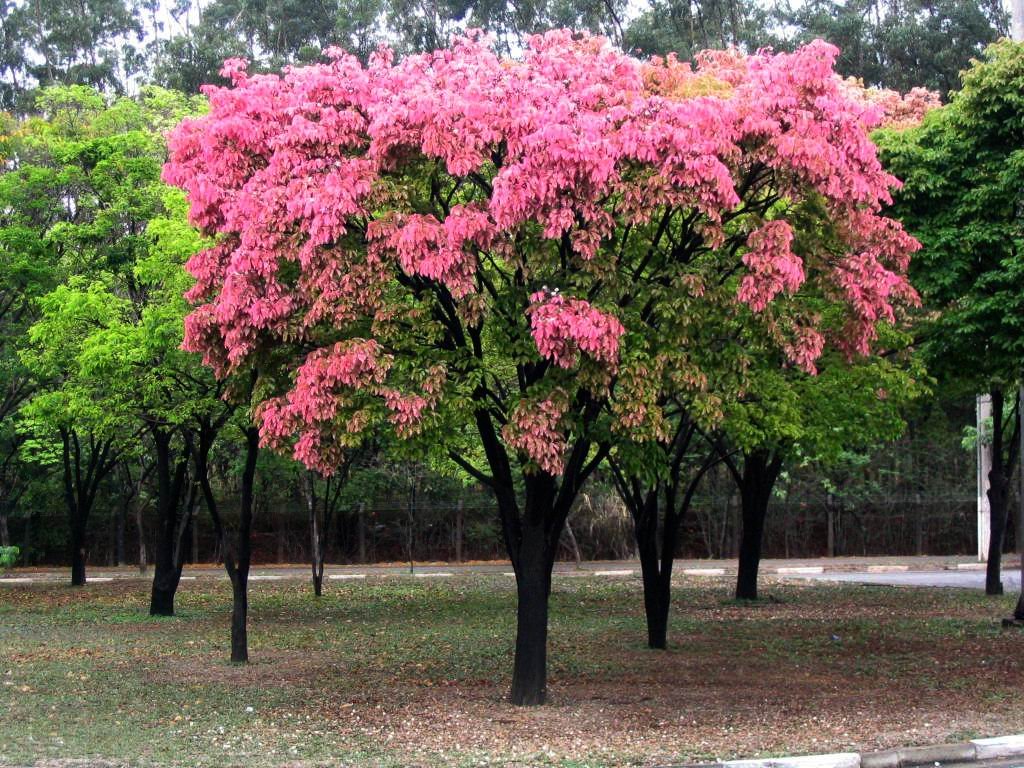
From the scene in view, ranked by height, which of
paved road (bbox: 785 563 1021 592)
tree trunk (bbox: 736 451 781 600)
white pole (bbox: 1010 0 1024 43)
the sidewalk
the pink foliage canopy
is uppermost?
white pole (bbox: 1010 0 1024 43)

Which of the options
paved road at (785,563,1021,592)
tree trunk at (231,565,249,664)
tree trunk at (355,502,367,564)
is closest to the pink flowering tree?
tree trunk at (231,565,249,664)

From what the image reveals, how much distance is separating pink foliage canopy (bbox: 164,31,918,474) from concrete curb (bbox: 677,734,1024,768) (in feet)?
10.2

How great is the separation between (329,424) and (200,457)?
752 cm

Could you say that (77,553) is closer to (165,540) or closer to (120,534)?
(120,534)

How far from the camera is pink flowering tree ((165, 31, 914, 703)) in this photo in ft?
33.0

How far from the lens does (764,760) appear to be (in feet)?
30.2

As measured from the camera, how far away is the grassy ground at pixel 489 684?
1002 cm

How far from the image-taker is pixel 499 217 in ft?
32.3

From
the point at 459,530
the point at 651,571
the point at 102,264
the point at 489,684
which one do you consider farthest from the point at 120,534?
the point at 489,684

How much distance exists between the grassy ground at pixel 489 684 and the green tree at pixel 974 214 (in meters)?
3.78

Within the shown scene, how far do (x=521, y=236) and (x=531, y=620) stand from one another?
3956 millimetres

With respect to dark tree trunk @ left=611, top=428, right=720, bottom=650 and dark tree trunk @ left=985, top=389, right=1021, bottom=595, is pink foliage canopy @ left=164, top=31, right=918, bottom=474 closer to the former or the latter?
dark tree trunk @ left=611, top=428, right=720, bottom=650

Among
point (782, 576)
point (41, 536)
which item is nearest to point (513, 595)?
point (782, 576)

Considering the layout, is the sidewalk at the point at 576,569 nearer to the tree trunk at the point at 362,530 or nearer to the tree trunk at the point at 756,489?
the tree trunk at the point at 362,530
